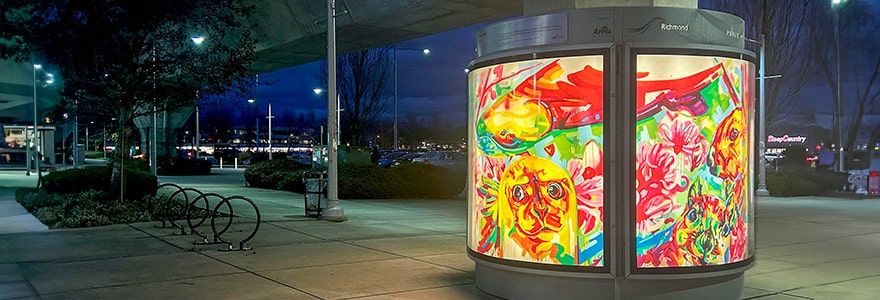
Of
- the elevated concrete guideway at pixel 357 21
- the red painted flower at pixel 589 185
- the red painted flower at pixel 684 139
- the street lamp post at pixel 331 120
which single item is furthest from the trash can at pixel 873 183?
the red painted flower at pixel 589 185

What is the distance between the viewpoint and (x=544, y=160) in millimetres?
7023

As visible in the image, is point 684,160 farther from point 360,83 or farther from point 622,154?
point 360,83

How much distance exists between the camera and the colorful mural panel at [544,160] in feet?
22.4

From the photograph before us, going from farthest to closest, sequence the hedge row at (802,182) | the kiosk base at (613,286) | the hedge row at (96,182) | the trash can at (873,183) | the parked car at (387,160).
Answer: the parked car at (387,160), the trash can at (873,183), the hedge row at (802,182), the hedge row at (96,182), the kiosk base at (613,286)

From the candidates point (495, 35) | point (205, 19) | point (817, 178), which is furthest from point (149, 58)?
point (817, 178)

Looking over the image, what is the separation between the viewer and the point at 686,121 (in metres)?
6.83

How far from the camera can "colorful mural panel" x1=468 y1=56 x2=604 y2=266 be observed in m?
6.82

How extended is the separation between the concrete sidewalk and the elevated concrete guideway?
7.21 m

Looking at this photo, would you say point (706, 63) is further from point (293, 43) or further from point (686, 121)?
point (293, 43)

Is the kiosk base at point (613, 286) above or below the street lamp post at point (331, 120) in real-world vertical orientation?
below

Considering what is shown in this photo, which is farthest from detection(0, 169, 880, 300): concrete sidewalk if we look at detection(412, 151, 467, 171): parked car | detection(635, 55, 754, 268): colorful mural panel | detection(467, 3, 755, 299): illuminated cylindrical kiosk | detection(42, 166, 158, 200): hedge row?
detection(412, 151, 467, 171): parked car

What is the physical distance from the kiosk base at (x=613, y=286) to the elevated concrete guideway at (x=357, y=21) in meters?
12.4

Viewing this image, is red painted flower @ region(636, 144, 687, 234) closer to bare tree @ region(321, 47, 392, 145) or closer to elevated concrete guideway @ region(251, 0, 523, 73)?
elevated concrete guideway @ region(251, 0, 523, 73)

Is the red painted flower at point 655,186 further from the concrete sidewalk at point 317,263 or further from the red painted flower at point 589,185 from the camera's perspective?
the concrete sidewalk at point 317,263
